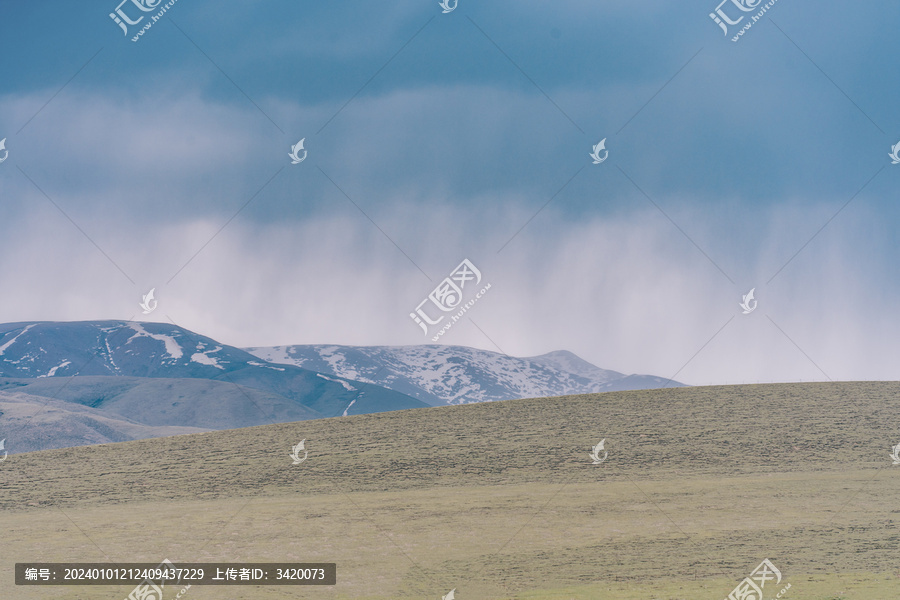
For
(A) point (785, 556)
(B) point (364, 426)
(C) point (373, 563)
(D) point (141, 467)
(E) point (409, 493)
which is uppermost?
(B) point (364, 426)

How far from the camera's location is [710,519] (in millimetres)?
35938

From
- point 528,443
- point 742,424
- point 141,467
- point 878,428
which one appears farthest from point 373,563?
point 878,428

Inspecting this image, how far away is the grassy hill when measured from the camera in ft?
89.6

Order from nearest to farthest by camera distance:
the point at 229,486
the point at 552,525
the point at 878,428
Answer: the point at 552,525, the point at 229,486, the point at 878,428

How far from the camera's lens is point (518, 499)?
43094mm

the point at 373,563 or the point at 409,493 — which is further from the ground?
the point at 409,493

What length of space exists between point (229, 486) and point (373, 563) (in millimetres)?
25537

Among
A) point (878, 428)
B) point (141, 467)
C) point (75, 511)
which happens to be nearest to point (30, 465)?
point (141, 467)

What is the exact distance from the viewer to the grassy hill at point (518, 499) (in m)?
27.3

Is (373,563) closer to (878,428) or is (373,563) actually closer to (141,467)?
(141,467)

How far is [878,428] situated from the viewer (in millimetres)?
57562

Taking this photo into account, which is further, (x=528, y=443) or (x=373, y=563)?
(x=528, y=443)

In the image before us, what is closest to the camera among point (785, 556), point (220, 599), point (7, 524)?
point (220, 599)

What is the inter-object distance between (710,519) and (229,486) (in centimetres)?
3237
